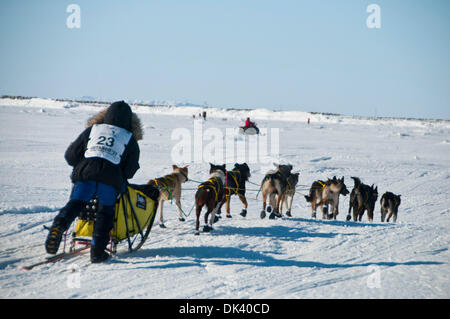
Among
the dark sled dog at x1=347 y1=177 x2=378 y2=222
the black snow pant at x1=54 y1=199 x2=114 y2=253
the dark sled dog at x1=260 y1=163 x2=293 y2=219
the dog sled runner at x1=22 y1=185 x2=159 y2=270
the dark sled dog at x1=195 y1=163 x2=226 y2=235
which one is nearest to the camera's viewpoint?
the black snow pant at x1=54 y1=199 x2=114 y2=253

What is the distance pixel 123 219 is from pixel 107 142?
848 millimetres

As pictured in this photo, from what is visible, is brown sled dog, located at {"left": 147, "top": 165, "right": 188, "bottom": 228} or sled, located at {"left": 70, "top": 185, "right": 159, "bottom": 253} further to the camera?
brown sled dog, located at {"left": 147, "top": 165, "right": 188, "bottom": 228}

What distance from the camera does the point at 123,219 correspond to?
3.72 meters

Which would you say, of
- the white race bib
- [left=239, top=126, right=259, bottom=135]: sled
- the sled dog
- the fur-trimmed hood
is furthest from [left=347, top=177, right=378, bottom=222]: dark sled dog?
[left=239, top=126, right=259, bottom=135]: sled

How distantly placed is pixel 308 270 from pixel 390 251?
1277mm

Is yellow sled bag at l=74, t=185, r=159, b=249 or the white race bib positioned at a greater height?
the white race bib

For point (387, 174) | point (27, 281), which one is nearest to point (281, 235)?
point (27, 281)

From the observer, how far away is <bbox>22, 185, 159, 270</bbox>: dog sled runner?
3.57 meters

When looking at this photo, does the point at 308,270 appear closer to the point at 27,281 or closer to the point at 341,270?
the point at 341,270

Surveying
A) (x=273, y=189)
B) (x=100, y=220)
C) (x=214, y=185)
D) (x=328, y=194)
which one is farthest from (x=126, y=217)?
(x=328, y=194)

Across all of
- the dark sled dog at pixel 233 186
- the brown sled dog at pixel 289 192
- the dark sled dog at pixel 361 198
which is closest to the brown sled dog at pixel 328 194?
the dark sled dog at pixel 361 198

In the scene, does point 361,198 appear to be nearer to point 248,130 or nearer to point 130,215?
point 130,215

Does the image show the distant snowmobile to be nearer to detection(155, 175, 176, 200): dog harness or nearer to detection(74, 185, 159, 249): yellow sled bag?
detection(155, 175, 176, 200): dog harness

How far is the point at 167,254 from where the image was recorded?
3.87 meters
